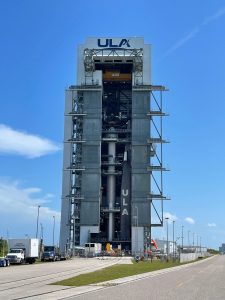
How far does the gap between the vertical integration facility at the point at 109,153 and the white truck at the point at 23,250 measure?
45.7 meters

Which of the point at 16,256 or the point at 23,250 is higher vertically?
the point at 23,250

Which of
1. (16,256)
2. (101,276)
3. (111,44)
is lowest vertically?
(16,256)

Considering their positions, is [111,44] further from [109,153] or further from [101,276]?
[101,276]

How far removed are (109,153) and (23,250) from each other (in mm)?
58433

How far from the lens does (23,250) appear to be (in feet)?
232

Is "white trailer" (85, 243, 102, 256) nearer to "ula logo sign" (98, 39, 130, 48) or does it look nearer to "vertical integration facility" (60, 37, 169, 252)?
"vertical integration facility" (60, 37, 169, 252)

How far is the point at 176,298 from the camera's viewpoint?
21.5 meters

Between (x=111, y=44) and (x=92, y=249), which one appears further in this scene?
(x=111, y=44)

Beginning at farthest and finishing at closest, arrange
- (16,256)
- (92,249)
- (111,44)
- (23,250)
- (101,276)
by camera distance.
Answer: (111,44) → (92,249) → (23,250) → (16,256) → (101,276)

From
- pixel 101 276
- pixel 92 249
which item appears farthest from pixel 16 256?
pixel 92 249

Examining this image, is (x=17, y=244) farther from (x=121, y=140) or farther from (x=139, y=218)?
(x=121, y=140)

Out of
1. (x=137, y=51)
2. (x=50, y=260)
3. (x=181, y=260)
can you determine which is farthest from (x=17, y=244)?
(x=137, y=51)

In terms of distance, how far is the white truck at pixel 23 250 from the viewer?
2665 inches

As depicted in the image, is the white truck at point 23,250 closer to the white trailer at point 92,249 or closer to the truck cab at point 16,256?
the truck cab at point 16,256
